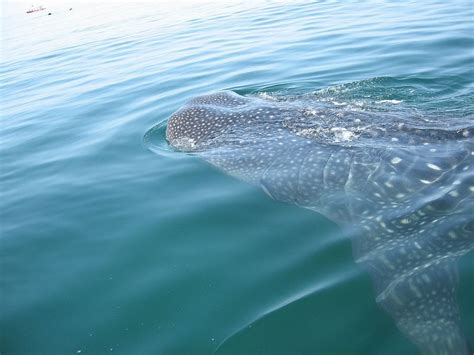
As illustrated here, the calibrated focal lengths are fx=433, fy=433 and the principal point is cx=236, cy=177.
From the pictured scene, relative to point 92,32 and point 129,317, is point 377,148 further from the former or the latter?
point 92,32

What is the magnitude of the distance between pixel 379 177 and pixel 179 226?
7.18 ft

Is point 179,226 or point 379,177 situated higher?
point 379,177

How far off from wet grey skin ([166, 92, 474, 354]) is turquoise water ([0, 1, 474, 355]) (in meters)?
0.17

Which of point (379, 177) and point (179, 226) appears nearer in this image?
point (379, 177)

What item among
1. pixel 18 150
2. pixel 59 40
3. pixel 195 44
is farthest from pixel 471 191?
pixel 59 40

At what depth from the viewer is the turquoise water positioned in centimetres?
339

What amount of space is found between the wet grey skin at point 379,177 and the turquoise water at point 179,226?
17 centimetres

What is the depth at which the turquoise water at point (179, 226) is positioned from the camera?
3.39m

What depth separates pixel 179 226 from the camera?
4703mm

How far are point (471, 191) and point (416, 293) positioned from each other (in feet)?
4.55

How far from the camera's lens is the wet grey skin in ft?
11.0

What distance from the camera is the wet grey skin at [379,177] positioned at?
336 cm

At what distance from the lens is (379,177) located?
14.8 ft

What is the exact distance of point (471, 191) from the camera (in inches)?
163
